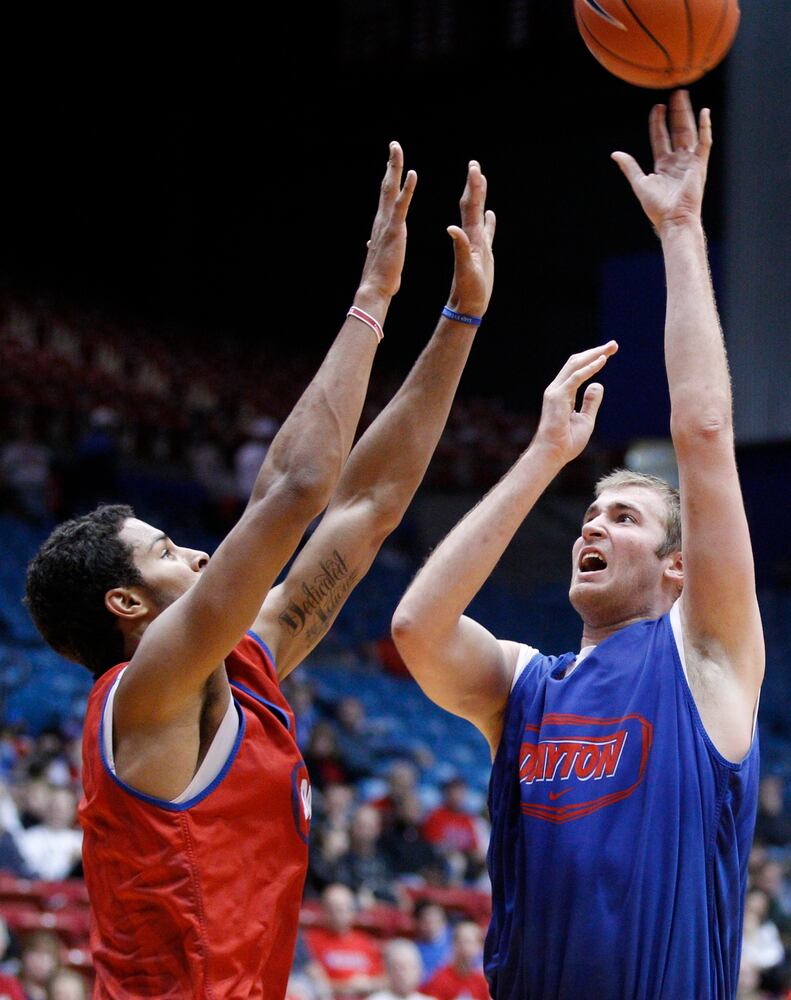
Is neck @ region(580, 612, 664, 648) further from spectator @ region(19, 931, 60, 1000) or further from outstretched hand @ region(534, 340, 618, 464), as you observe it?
spectator @ region(19, 931, 60, 1000)

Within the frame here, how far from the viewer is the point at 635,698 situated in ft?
7.80

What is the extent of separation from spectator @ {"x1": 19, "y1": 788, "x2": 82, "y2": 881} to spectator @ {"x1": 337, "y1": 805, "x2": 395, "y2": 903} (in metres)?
1.68

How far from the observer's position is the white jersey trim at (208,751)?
2.38 m

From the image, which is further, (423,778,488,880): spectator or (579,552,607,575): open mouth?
(423,778,488,880): spectator

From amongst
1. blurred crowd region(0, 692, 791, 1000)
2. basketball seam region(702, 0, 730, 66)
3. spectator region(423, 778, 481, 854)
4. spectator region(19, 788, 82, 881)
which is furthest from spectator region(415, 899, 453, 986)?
basketball seam region(702, 0, 730, 66)

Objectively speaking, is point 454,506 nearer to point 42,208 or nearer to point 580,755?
point 42,208

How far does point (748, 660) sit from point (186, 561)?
3.58 feet

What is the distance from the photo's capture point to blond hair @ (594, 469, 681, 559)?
261 cm

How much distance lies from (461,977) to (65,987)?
90.4 inches

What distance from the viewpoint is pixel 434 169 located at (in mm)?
20406

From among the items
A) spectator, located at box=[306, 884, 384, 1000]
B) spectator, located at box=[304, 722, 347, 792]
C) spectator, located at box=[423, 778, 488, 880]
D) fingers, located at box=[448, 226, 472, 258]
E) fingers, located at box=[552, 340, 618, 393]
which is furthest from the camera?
spectator, located at box=[304, 722, 347, 792]

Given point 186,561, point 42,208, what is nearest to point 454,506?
point 42,208

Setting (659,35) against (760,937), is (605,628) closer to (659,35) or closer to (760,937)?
(659,35)

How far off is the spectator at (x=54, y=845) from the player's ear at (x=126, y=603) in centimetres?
466
